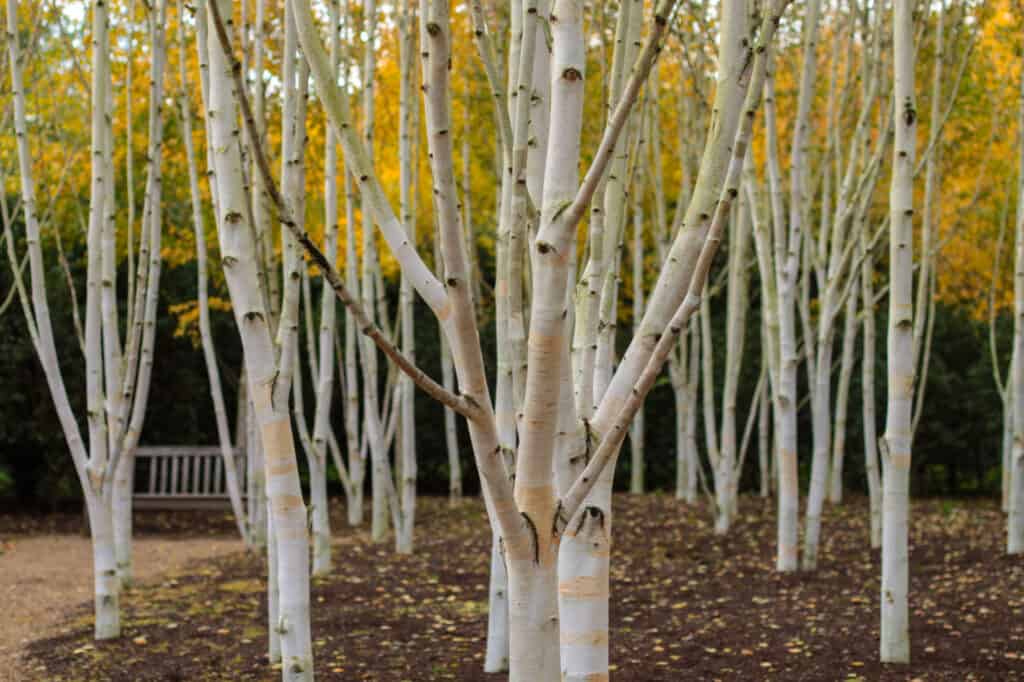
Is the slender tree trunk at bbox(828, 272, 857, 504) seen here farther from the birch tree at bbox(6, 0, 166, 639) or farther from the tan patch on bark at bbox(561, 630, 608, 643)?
the tan patch on bark at bbox(561, 630, 608, 643)

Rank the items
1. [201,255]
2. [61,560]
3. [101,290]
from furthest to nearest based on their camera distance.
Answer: [61,560] < [201,255] < [101,290]

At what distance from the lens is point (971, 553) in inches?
278

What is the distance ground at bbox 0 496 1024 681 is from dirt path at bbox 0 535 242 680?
184mm

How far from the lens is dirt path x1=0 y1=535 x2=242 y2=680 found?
5.71 metres

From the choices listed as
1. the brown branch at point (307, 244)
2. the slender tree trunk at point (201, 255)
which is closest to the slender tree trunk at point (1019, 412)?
the slender tree trunk at point (201, 255)

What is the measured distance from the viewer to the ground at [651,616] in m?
4.42

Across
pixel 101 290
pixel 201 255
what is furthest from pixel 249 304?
pixel 201 255

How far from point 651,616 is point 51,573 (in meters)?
4.47

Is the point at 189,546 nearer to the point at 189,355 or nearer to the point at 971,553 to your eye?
the point at 189,355

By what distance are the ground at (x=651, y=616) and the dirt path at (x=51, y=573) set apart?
0.18 meters

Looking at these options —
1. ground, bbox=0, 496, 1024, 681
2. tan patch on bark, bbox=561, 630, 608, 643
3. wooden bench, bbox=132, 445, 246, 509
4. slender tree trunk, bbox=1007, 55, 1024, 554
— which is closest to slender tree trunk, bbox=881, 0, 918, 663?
ground, bbox=0, 496, 1024, 681

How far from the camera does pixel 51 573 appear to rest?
7754 millimetres

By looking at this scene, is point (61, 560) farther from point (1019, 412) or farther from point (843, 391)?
point (1019, 412)

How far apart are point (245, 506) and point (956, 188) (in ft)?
25.6
